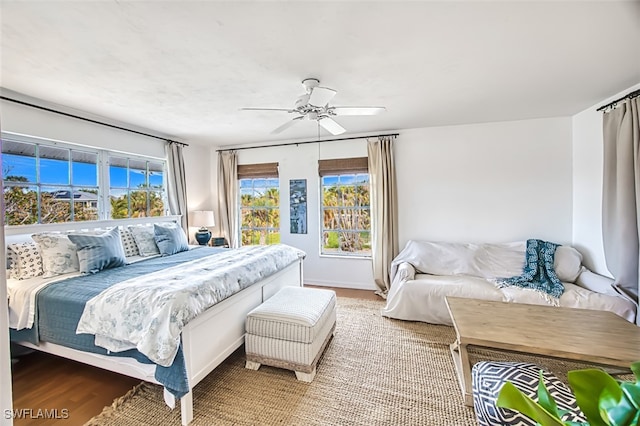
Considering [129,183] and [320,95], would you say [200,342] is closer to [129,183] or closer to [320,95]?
[320,95]

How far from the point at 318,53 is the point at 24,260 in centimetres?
301

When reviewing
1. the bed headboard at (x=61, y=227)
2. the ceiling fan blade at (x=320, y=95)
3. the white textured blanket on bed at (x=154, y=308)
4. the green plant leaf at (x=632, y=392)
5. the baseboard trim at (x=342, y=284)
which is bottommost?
the baseboard trim at (x=342, y=284)

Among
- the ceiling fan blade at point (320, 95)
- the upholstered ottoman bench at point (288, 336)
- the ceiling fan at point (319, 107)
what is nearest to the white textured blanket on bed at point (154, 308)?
the upholstered ottoman bench at point (288, 336)

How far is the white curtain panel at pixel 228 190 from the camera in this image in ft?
16.6

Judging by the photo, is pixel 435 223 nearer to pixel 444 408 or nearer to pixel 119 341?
pixel 444 408

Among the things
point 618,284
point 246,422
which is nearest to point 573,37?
point 618,284

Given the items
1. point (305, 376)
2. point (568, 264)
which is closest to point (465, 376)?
point (305, 376)

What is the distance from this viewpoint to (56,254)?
100 inches

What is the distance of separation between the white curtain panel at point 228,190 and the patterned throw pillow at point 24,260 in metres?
2.71

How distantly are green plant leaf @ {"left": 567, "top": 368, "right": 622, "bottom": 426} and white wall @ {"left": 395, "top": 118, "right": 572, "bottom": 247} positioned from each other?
139 inches

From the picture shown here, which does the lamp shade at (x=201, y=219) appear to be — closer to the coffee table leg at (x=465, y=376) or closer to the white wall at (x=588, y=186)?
the coffee table leg at (x=465, y=376)

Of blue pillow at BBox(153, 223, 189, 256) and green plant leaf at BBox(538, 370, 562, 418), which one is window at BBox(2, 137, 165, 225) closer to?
blue pillow at BBox(153, 223, 189, 256)

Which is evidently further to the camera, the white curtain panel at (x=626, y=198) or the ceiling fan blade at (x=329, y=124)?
the ceiling fan blade at (x=329, y=124)

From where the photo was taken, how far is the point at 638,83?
2.61 meters
